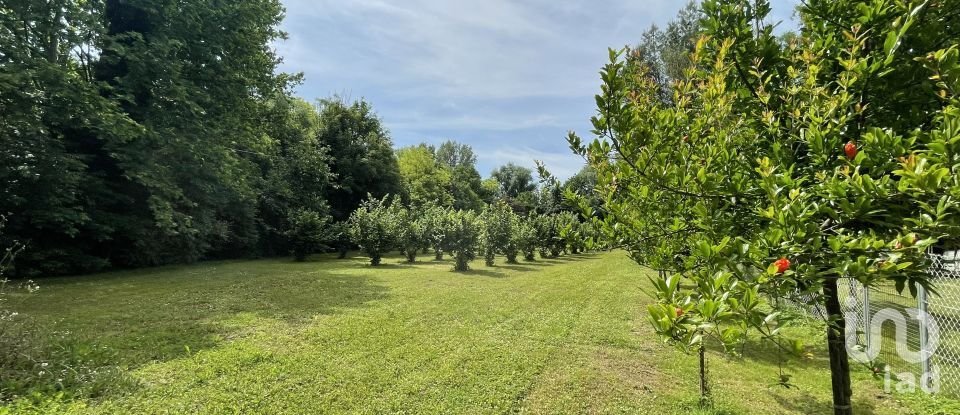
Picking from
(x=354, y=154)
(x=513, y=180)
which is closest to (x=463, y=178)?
(x=513, y=180)

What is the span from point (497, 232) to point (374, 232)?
520 centimetres

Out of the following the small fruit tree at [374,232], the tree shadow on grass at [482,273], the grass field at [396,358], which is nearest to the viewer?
the grass field at [396,358]

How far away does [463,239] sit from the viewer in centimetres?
1658

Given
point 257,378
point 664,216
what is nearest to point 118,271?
point 257,378

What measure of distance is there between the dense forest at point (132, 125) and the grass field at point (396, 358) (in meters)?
2.82

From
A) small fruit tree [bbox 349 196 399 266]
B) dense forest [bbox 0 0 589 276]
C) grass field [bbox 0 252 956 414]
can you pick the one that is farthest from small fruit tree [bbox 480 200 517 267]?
grass field [bbox 0 252 956 414]

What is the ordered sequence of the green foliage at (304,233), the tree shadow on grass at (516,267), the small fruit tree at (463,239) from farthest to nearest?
the green foliage at (304,233), the tree shadow on grass at (516,267), the small fruit tree at (463,239)

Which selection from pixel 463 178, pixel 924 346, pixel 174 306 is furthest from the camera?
pixel 463 178

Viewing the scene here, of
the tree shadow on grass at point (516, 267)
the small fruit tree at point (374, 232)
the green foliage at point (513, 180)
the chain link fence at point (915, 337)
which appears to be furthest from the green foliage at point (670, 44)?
the green foliage at point (513, 180)

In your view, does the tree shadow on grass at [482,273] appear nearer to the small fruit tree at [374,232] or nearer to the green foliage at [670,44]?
the small fruit tree at [374,232]

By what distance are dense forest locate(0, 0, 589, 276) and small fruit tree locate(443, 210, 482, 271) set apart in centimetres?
542

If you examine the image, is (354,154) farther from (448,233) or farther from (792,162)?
(792,162)

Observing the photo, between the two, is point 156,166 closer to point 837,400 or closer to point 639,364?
point 639,364

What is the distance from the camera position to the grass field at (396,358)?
4.07 meters
